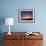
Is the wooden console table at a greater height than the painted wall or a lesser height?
lesser

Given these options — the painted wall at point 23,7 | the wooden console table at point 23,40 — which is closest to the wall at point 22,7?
the painted wall at point 23,7

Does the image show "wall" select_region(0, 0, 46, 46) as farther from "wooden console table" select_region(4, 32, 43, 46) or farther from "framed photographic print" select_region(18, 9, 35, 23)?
"wooden console table" select_region(4, 32, 43, 46)

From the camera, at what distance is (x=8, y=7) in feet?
14.7

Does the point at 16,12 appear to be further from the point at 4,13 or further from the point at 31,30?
the point at 31,30

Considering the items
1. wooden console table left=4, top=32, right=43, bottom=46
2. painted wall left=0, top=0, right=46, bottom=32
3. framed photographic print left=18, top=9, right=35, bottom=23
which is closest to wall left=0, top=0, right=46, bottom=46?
painted wall left=0, top=0, right=46, bottom=32

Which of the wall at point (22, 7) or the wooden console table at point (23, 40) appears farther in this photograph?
the wall at point (22, 7)

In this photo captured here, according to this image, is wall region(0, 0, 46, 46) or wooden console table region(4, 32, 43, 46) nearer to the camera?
wooden console table region(4, 32, 43, 46)

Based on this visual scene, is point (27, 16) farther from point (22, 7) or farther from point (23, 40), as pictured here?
point (23, 40)

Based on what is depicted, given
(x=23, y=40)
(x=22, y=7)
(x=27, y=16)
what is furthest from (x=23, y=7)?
(x=23, y=40)

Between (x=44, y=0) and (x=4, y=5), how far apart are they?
4.74ft

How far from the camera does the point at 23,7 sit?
448cm

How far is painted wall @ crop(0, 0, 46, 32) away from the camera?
4477mm

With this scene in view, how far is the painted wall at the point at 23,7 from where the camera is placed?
14.7 feet

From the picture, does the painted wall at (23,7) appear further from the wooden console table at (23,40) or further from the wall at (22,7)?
the wooden console table at (23,40)
